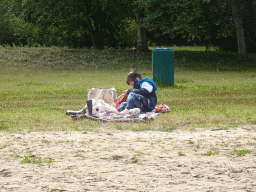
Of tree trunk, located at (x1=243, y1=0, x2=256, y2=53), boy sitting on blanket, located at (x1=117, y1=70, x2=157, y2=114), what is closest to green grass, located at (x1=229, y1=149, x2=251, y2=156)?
boy sitting on blanket, located at (x1=117, y1=70, x2=157, y2=114)

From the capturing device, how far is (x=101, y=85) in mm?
15781

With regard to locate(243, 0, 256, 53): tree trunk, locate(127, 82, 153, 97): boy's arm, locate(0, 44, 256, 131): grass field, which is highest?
locate(243, 0, 256, 53): tree trunk

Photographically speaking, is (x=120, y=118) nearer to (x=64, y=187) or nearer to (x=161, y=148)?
(x=161, y=148)

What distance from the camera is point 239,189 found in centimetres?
449

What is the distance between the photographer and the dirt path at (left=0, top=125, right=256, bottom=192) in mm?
4680

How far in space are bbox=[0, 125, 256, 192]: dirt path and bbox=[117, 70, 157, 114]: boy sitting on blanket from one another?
1835 mm

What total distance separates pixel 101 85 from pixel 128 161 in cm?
1028

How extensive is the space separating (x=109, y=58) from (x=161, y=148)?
22110 mm

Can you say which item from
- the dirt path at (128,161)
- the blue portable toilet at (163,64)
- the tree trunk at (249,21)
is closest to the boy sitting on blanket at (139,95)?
the dirt path at (128,161)

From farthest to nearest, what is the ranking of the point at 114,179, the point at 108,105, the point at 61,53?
the point at 61,53 < the point at 108,105 < the point at 114,179

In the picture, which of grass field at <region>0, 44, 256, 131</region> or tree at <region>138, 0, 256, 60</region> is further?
tree at <region>138, 0, 256, 60</region>

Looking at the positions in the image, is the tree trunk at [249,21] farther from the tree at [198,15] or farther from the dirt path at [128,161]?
the dirt path at [128,161]

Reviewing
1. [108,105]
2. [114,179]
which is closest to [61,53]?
[108,105]

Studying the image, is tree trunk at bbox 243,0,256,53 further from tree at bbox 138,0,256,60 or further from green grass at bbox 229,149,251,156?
green grass at bbox 229,149,251,156
